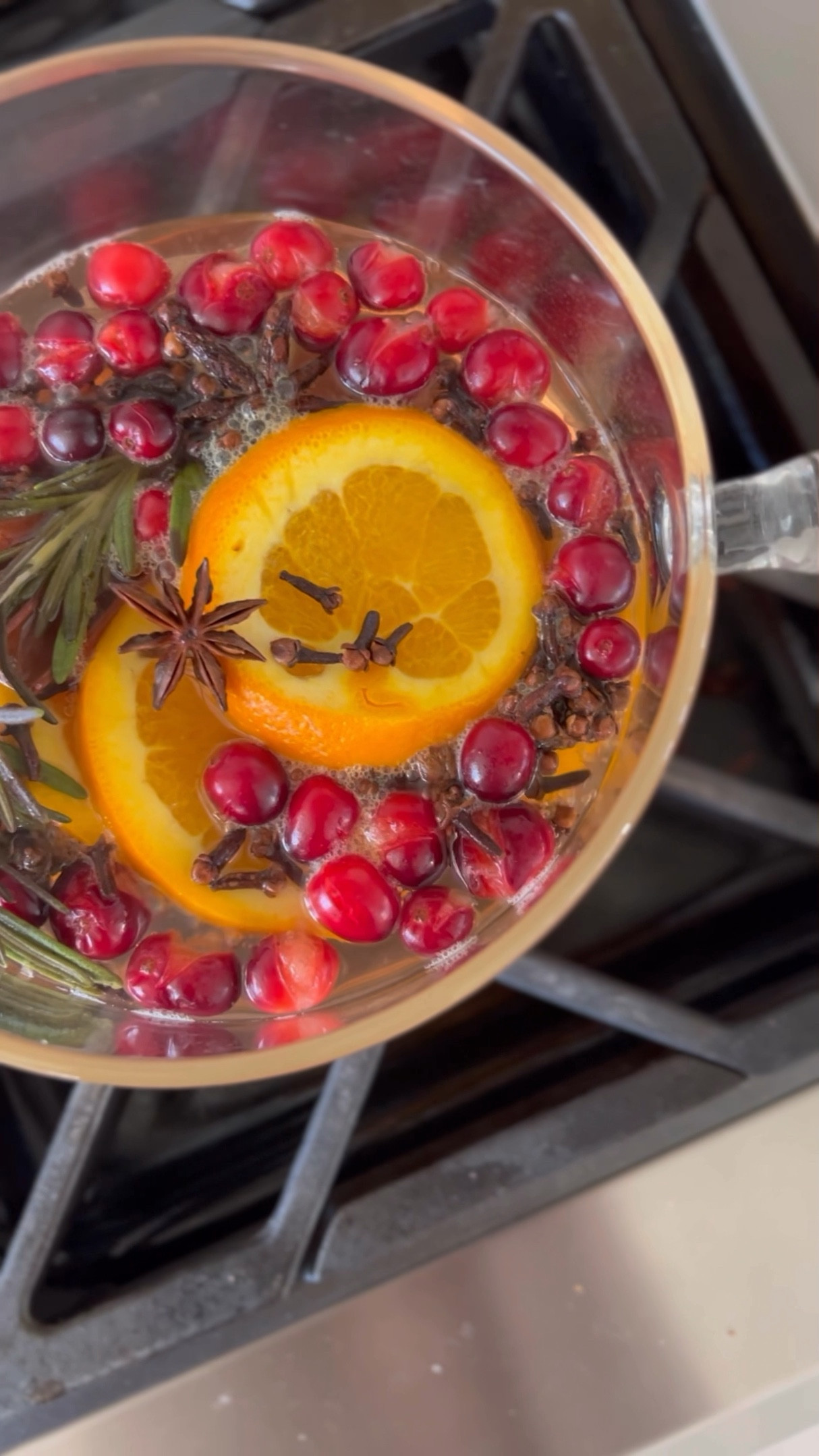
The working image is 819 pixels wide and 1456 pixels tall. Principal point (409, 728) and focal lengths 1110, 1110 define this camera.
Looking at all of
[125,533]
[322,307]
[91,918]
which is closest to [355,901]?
[91,918]

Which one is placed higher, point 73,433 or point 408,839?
point 73,433

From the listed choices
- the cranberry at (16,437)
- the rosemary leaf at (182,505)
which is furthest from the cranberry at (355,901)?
the cranberry at (16,437)

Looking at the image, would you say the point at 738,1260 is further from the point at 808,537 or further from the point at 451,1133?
the point at 808,537

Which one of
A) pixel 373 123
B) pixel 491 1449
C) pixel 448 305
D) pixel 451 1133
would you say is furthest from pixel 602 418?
pixel 491 1449

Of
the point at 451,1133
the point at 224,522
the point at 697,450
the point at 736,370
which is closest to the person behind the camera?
the point at 697,450

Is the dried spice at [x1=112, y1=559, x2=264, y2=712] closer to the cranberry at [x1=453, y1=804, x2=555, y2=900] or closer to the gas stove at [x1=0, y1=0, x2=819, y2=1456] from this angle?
the cranberry at [x1=453, y1=804, x2=555, y2=900]

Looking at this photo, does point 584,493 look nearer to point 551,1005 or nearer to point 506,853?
point 506,853

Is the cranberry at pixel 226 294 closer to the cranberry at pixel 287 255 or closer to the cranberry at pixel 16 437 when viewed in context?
the cranberry at pixel 287 255
